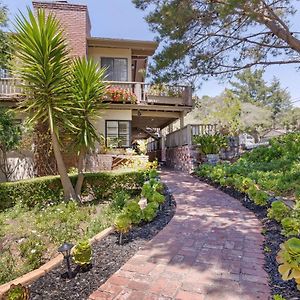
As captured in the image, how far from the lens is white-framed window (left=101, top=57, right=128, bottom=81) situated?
44.1ft

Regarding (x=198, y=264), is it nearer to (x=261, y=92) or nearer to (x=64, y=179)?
(x=64, y=179)

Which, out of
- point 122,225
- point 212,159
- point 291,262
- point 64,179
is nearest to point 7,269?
point 122,225

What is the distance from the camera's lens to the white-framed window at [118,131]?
12.4 meters

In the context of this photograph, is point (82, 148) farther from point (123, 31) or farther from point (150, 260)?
point (123, 31)

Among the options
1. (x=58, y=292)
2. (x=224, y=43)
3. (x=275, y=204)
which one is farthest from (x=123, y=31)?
(x=58, y=292)

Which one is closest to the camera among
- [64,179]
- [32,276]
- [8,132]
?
[32,276]

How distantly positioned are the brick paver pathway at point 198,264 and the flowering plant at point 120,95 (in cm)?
785

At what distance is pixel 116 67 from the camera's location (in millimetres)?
13531

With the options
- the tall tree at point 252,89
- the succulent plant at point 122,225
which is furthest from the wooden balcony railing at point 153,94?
the tall tree at point 252,89

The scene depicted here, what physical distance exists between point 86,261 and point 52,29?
5.65m

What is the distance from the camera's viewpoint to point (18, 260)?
4.14 meters

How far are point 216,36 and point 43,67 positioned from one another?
18.4 ft

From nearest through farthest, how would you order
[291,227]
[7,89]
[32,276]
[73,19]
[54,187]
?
1. [32,276]
2. [291,227]
3. [54,187]
4. [7,89]
5. [73,19]

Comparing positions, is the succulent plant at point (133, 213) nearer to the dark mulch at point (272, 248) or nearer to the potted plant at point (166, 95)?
the dark mulch at point (272, 248)
